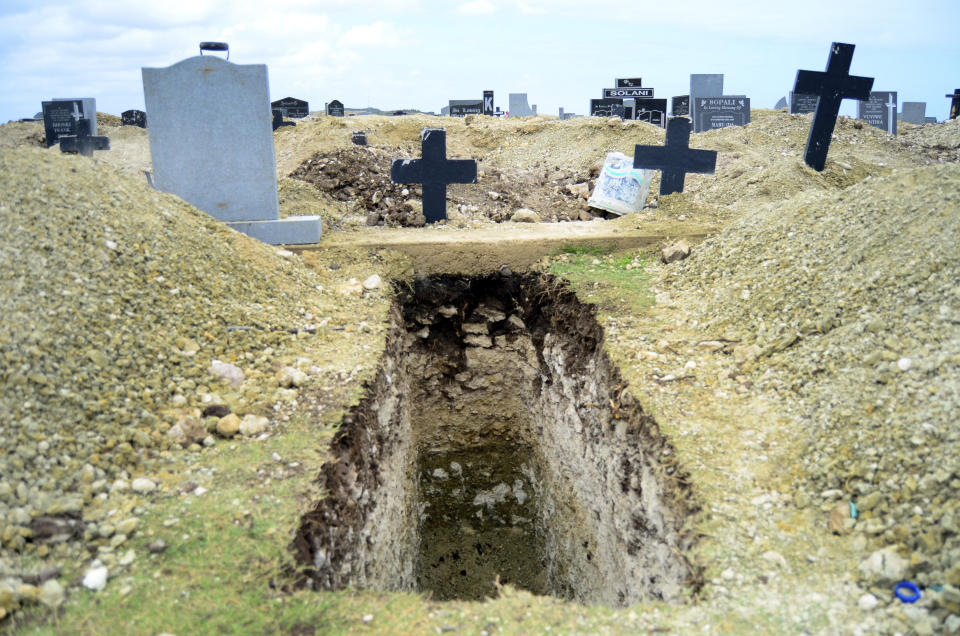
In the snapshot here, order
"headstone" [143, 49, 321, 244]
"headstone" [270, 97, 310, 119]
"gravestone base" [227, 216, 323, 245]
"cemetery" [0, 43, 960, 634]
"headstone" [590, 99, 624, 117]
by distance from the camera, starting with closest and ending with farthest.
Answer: "cemetery" [0, 43, 960, 634]
"headstone" [143, 49, 321, 244]
"gravestone base" [227, 216, 323, 245]
"headstone" [590, 99, 624, 117]
"headstone" [270, 97, 310, 119]

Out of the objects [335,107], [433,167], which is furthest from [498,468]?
[335,107]

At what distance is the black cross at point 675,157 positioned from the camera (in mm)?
9383

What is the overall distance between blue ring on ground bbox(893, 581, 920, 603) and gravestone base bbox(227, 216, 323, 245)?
6.91m

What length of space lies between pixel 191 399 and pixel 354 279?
307cm

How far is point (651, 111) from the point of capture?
21625 mm

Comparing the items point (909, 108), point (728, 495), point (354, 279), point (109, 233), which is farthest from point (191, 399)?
point (909, 108)

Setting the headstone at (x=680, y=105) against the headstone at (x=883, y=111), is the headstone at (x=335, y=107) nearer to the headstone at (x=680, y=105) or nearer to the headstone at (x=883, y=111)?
the headstone at (x=680, y=105)

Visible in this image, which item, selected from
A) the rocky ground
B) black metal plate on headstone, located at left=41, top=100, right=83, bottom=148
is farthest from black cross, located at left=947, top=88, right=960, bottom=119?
black metal plate on headstone, located at left=41, top=100, right=83, bottom=148

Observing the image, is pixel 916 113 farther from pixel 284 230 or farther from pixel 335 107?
pixel 284 230

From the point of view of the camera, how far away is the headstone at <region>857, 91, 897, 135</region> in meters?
20.6

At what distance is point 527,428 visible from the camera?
8.12 metres

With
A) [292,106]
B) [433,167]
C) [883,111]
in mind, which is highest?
[292,106]

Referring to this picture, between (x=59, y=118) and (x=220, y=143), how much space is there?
17074mm

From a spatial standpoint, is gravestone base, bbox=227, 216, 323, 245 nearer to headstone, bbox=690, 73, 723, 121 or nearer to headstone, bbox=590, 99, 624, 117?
headstone, bbox=590, 99, 624, 117
